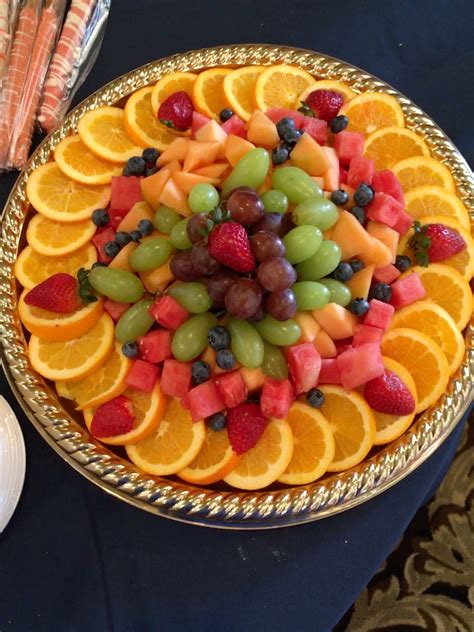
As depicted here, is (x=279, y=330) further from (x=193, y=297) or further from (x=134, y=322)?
(x=134, y=322)

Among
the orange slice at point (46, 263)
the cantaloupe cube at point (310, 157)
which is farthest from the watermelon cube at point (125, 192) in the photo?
the cantaloupe cube at point (310, 157)

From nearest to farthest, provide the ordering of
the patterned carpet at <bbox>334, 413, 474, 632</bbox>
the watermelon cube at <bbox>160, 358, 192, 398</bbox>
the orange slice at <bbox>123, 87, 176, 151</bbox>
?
1. the watermelon cube at <bbox>160, 358, 192, 398</bbox>
2. the orange slice at <bbox>123, 87, 176, 151</bbox>
3. the patterned carpet at <bbox>334, 413, 474, 632</bbox>

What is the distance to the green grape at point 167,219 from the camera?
113 centimetres

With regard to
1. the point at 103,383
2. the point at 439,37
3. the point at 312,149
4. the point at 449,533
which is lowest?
the point at 449,533

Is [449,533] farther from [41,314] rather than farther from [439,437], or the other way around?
[41,314]

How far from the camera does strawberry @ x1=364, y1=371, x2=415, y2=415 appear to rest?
102 centimetres

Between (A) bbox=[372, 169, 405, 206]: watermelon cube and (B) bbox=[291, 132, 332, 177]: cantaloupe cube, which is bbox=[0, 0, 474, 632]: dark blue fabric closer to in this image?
(A) bbox=[372, 169, 405, 206]: watermelon cube

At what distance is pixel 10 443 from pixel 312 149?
831mm

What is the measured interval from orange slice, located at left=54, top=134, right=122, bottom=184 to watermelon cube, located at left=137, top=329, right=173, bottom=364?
0.39 metres

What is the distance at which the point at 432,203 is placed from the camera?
120 cm

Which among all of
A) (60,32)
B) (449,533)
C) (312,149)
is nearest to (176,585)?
(312,149)

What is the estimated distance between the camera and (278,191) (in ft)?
3.61

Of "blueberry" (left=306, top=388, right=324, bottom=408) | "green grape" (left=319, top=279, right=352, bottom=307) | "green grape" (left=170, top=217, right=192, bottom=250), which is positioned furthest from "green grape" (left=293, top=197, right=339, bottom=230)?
"blueberry" (left=306, top=388, right=324, bottom=408)

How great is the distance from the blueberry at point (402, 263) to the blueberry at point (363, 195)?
133 millimetres
